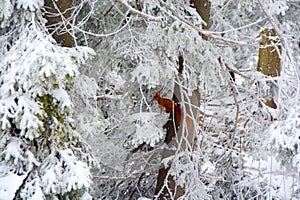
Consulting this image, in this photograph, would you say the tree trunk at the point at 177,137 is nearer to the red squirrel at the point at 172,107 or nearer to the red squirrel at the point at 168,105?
the red squirrel at the point at 172,107

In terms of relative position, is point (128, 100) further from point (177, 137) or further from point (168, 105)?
point (177, 137)

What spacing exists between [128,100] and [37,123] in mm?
2599

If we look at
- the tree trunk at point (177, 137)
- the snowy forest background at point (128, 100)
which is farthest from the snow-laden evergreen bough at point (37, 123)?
the tree trunk at point (177, 137)

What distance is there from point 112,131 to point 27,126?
298 cm

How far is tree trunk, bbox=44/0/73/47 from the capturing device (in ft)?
11.6

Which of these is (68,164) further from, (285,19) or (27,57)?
(285,19)

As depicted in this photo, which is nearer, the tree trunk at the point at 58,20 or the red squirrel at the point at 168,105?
the tree trunk at the point at 58,20

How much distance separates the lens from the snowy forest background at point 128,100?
3.04 m

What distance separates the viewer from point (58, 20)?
12.0ft

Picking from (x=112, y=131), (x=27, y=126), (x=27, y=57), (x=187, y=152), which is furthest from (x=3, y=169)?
(x=112, y=131)

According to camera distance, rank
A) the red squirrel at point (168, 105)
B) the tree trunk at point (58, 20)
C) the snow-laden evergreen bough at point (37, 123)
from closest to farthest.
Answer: the snow-laden evergreen bough at point (37, 123) < the tree trunk at point (58, 20) < the red squirrel at point (168, 105)

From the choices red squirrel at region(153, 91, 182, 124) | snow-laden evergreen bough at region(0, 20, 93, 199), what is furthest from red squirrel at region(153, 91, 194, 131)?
snow-laden evergreen bough at region(0, 20, 93, 199)

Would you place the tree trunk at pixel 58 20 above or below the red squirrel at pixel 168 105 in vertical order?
above

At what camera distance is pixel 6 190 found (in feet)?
9.82
